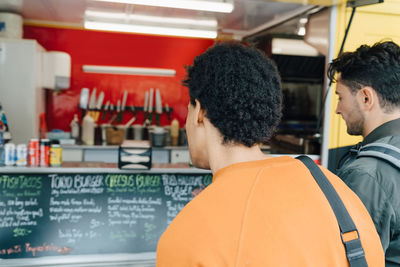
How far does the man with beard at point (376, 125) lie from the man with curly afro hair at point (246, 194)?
37cm

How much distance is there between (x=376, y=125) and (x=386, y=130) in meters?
0.06

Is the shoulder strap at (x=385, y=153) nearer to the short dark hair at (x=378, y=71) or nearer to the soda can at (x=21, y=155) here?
the short dark hair at (x=378, y=71)

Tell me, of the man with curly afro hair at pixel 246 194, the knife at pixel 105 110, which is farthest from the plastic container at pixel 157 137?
the man with curly afro hair at pixel 246 194

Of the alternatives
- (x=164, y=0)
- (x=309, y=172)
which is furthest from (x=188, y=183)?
(x=309, y=172)

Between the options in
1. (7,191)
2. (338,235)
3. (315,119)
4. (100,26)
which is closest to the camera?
(338,235)

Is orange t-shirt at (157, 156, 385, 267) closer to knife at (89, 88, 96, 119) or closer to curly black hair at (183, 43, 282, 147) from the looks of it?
curly black hair at (183, 43, 282, 147)

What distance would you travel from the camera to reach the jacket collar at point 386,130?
1539 millimetres

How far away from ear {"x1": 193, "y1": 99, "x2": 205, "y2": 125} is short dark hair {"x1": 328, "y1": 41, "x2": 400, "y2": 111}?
95 cm

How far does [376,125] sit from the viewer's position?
5.25 ft

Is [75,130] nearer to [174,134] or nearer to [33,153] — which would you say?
[174,134]

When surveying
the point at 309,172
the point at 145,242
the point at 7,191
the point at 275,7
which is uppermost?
the point at 275,7

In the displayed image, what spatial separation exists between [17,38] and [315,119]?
176 inches

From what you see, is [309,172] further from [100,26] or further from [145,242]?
[100,26]

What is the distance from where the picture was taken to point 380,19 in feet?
10.8
